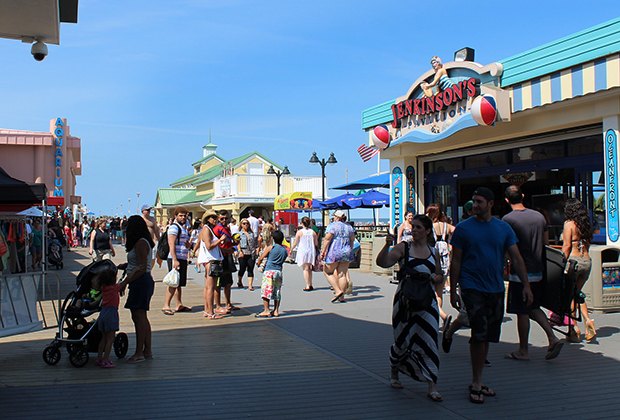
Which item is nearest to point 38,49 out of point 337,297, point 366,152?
point 337,297

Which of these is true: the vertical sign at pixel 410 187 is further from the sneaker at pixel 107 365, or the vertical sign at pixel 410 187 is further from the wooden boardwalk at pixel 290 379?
the sneaker at pixel 107 365

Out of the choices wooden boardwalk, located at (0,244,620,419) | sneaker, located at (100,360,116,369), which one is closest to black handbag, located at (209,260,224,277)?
wooden boardwalk, located at (0,244,620,419)

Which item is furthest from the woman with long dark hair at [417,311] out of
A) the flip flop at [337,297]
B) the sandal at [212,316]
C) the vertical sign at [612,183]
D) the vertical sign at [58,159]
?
the vertical sign at [58,159]

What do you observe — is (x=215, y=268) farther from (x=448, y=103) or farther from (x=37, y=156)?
(x=37, y=156)

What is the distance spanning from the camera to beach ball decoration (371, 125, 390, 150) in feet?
54.7

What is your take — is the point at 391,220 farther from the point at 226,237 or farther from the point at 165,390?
the point at 165,390

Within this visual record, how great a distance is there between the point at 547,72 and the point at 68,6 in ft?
28.3

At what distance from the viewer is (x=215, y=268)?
9781 mm

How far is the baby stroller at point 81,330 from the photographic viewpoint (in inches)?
260

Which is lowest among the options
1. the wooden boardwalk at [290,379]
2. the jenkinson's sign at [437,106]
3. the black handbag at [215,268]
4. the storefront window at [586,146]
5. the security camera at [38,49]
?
the wooden boardwalk at [290,379]

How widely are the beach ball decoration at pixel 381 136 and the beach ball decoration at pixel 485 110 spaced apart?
4179mm

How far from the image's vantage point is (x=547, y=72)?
11781mm

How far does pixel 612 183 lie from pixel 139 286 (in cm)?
869

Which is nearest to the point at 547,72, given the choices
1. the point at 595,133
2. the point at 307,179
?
the point at 595,133
